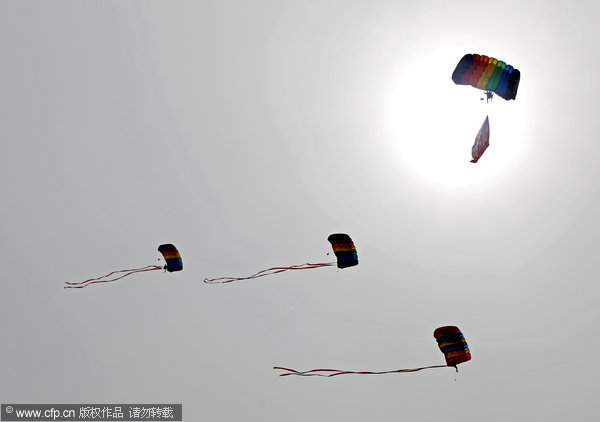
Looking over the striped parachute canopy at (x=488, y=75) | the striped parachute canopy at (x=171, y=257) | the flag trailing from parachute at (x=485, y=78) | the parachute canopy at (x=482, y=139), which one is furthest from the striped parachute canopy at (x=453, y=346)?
the striped parachute canopy at (x=171, y=257)

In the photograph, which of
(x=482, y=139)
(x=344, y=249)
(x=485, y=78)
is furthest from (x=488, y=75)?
(x=344, y=249)

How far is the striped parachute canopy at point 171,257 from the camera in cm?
4469

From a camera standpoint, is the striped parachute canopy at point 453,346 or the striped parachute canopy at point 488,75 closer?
the striped parachute canopy at point 488,75

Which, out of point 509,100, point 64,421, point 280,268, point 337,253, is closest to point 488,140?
point 509,100

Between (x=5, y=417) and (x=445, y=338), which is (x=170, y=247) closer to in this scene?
(x=445, y=338)

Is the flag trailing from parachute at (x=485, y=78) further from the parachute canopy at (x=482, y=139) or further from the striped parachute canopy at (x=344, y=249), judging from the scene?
the striped parachute canopy at (x=344, y=249)

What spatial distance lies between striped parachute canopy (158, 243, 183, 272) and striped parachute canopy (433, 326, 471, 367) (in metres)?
22.7

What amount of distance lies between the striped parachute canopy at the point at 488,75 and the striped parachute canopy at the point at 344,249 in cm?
1246

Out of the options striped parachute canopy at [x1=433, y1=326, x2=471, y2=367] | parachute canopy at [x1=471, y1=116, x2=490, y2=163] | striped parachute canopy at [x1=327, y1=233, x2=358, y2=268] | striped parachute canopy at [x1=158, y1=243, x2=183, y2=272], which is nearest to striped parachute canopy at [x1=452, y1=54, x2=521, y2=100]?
parachute canopy at [x1=471, y1=116, x2=490, y2=163]

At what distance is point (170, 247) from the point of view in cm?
4503

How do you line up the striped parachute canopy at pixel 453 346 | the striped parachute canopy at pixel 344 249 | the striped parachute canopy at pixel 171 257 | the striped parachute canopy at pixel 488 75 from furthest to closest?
the striped parachute canopy at pixel 171 257 < the striped parachute canopy at pixel 344 249 < the striped parachute canopy at pixel 453 346 < the striped parachute canopy at pixel 488 75

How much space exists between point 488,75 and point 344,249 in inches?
558

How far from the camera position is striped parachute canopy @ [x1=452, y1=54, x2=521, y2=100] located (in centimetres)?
3080

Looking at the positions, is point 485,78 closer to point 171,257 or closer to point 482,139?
point 482,139
